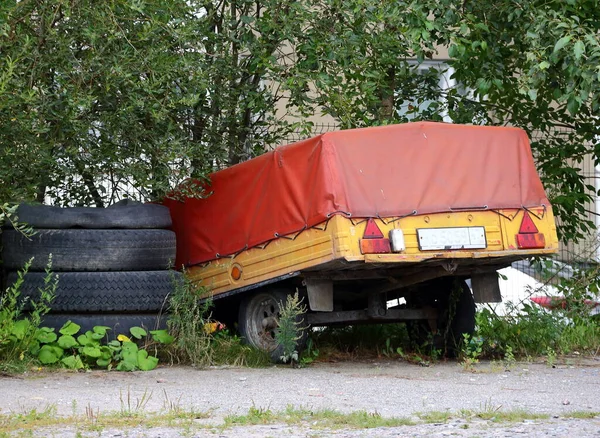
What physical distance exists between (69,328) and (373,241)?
283 centimetres

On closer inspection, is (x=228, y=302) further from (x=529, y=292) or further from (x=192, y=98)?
(x=529, y=292)

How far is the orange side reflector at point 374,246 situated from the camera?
8.77m

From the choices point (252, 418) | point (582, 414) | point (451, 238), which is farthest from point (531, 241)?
point (252, 418)

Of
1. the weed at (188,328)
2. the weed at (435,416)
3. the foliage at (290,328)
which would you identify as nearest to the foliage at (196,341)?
the weed at (188,328)

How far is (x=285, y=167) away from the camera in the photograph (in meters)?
9.55

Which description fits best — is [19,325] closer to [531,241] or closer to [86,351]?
[86,351]

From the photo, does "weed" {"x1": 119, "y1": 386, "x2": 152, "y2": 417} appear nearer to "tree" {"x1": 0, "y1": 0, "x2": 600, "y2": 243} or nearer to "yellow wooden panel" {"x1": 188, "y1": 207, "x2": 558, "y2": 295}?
"yellow wooden panel" {"x1": 188, "y1": 207, "x2": 558, "y2": 295}

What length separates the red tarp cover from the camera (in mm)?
9047

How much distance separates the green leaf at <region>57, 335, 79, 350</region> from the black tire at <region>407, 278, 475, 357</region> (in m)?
3.38

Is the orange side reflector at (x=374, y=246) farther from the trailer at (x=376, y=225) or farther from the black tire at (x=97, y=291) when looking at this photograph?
the black tire at (x=97, y=291)

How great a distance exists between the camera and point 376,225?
889 cm

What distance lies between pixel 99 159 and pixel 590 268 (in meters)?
5.85

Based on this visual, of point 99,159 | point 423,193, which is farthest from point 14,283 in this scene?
point 423,193

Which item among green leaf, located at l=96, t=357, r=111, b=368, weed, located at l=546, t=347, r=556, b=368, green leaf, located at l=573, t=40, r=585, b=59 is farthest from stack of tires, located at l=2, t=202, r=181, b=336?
green leaf, located at l=573, t=40, r=585, b=59
